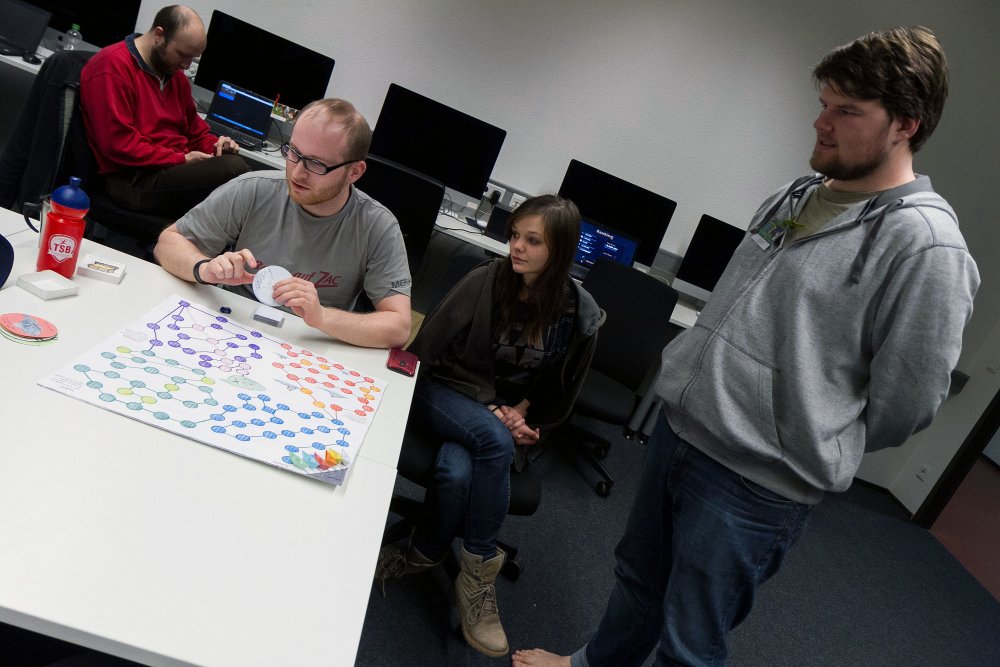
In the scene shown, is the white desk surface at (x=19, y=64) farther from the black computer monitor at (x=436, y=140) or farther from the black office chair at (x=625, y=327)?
the black office chair at (x=625, y=327)

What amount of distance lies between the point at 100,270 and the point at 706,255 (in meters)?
3.09

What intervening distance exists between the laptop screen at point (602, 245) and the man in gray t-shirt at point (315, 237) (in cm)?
194

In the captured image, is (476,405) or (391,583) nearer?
(476,405)

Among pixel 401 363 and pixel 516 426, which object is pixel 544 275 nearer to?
pixel 516 426

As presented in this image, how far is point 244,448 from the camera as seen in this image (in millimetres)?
968

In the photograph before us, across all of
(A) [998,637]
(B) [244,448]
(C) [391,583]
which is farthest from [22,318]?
(A) [998,637]

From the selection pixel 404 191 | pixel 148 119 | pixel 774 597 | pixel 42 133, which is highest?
pixel 404 191

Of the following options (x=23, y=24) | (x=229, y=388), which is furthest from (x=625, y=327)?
(x=23, y=24)

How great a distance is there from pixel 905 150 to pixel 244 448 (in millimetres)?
1236

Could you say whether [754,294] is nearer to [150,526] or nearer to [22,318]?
[150,526]

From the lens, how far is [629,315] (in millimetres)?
2939

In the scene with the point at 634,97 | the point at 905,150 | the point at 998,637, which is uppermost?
the point at 634,97

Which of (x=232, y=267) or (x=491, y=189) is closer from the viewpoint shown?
(x=232, y=267)

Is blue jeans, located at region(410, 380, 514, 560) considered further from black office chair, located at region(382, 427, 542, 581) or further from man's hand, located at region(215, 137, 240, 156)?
man's hand, located at region(215, 137, 240, 156)
